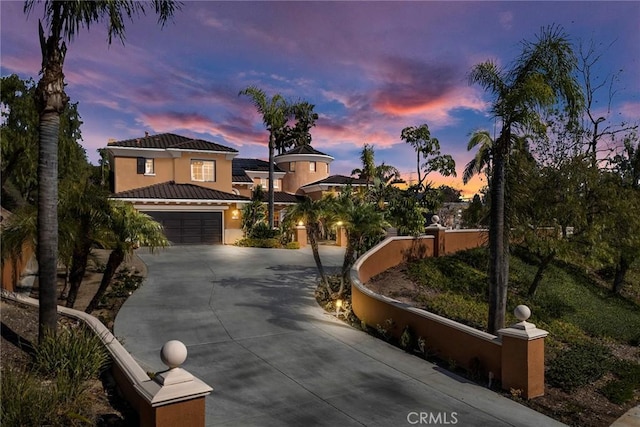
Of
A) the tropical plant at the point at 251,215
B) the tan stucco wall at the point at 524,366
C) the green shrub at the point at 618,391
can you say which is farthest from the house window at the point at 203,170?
the green shrub at the point at 618,391

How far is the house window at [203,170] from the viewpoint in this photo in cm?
3170

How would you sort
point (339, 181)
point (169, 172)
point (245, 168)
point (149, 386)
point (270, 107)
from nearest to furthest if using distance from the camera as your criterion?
point (149, 386)
point (270, 107)
point (169, 172)
point (339, 181)
point (245, 168)

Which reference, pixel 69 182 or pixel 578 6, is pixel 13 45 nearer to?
pixel 69 182

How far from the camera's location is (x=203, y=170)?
31.9 meters

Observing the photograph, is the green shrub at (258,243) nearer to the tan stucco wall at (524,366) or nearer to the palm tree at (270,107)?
the palm tree at (270,107)

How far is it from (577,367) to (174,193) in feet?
84.5

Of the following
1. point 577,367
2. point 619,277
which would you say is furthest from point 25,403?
point 619,277

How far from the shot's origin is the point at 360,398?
734cm

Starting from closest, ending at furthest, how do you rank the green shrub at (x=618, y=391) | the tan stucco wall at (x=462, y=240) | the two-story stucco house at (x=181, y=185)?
1. the green shrub at (x=618, y=391)
2. the tan stucco wall at (x=462, y=240)
3. the two-story stucco house at (x=181, y=185)

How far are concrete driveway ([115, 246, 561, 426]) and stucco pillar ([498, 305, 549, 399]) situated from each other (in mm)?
499

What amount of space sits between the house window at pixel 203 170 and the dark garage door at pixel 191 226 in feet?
12.2

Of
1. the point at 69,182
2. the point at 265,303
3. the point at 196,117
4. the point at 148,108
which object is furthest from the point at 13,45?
the point at 196,117

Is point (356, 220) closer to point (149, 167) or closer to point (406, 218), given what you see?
point (406, 218)

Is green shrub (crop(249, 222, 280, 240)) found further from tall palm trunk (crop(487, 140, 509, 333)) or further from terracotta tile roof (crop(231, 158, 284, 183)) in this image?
tall palm trunk (crop(487, 140, 509, 333))
